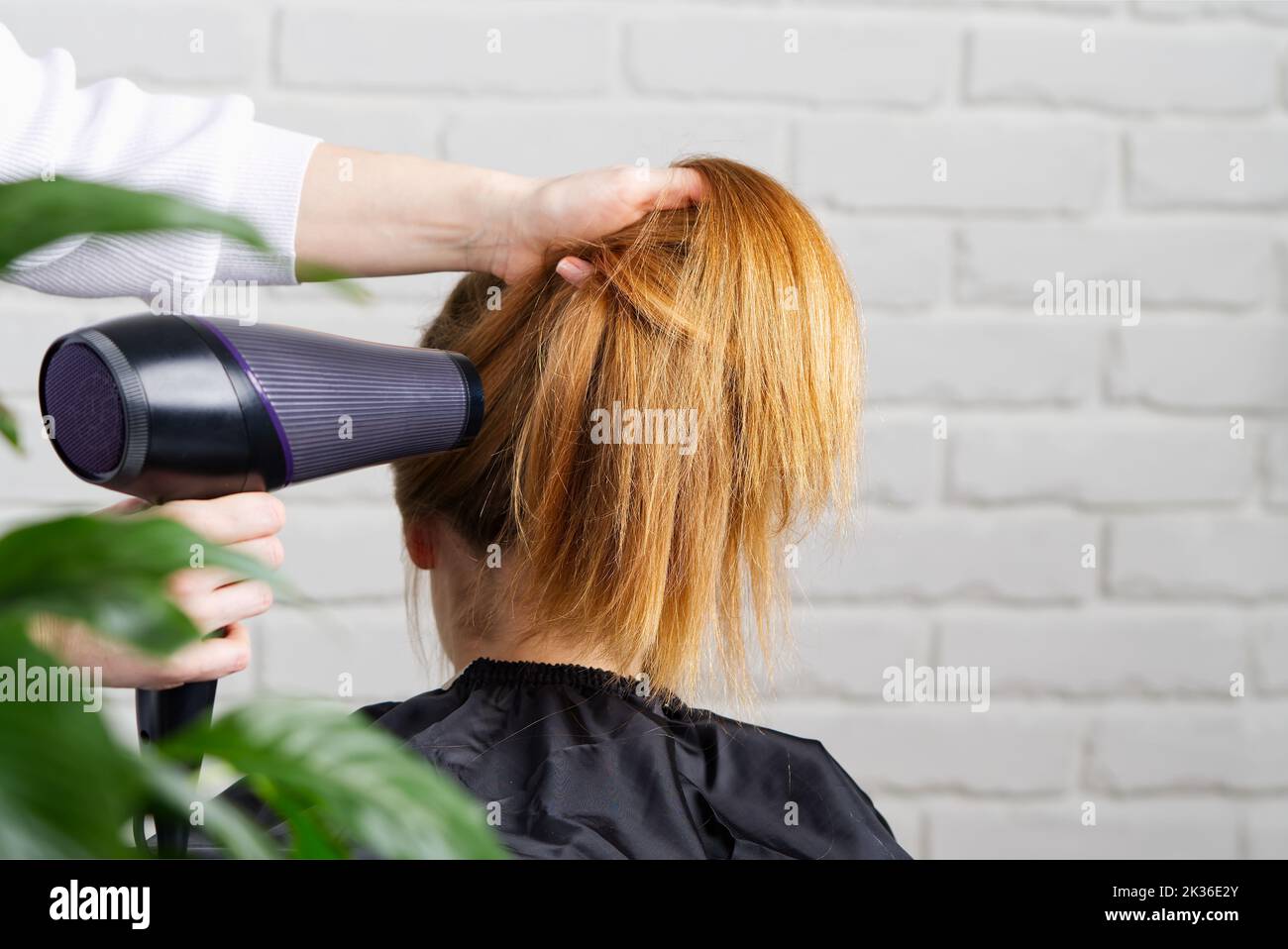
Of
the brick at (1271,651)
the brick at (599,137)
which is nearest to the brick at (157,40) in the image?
the brick at (599,137)

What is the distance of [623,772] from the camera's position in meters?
0.92

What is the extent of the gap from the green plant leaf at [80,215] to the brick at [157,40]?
1.29 metres

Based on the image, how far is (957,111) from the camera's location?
4.96 ft

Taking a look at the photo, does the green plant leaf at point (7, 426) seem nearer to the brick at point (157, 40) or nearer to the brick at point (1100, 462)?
the brick at point (157, 40)

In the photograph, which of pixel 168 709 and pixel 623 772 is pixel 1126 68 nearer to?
pixel 623 772


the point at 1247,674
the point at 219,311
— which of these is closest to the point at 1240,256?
the point at 1247,674

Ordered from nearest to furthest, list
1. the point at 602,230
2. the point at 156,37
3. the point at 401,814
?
the point at 401,814 < the point at 602,230 < the point at 156,37

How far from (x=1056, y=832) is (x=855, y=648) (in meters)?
0.39

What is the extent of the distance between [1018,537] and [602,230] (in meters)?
0.84

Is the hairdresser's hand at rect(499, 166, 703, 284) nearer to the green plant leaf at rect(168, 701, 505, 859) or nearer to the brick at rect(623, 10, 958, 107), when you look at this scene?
the brick at rect(623, 10, 958, 107)

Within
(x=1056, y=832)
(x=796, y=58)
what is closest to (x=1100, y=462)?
(x=1056, y=832)

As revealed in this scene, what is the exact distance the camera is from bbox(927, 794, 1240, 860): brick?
5.19 feet
